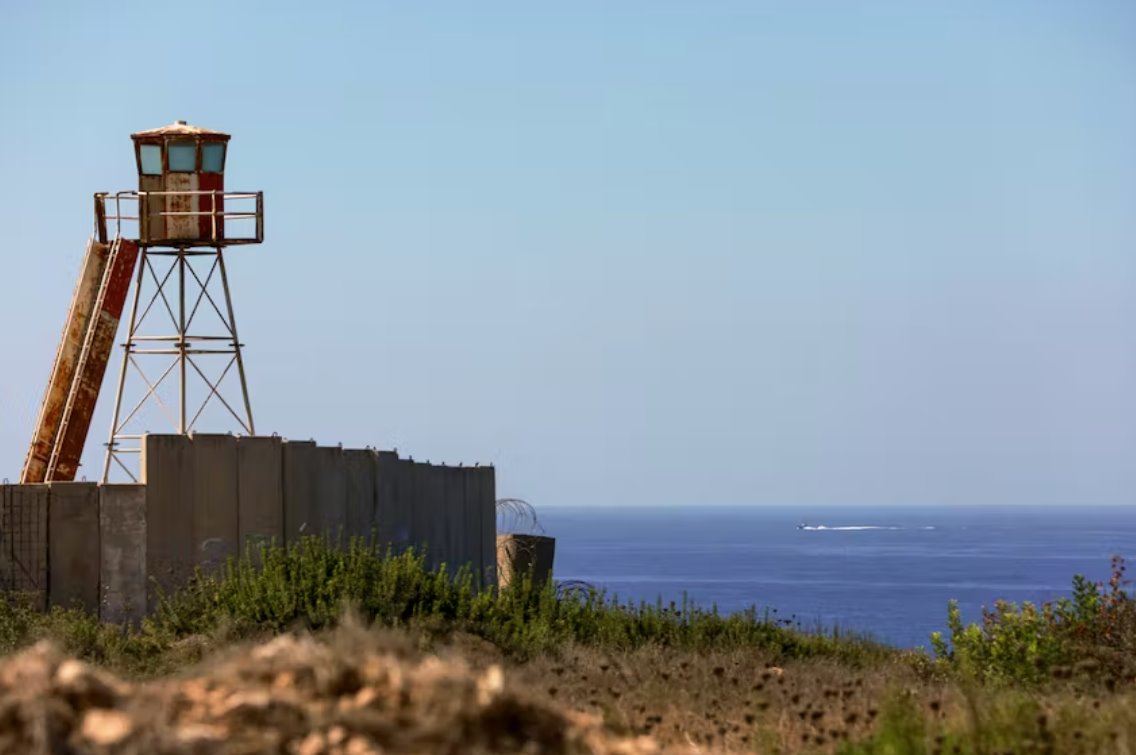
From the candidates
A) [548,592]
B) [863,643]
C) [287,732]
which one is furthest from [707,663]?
[287,732]

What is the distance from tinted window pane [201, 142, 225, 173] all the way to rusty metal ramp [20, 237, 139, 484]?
1.83 meters

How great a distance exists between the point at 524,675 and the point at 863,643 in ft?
34.0

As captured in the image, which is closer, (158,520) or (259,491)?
(158,520)

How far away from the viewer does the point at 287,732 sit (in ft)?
27.9

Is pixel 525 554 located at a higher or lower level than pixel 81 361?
lower

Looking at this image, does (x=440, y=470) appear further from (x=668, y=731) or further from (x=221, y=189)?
(x=668, y=731)

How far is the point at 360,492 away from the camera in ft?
82.5

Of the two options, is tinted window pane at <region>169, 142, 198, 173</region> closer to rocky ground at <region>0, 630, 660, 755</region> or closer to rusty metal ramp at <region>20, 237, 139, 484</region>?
rusty metal ramp at <region>20, 237, 139, 484</region>

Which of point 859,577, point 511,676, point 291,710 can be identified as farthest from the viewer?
point 859,577

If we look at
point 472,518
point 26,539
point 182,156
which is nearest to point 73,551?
point 26,539

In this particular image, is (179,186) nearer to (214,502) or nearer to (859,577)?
(214,502)

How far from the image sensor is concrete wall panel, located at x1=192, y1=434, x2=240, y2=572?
22203 mm

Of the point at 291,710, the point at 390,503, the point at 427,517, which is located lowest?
the point at 291,710

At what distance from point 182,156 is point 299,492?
8.39 metres
